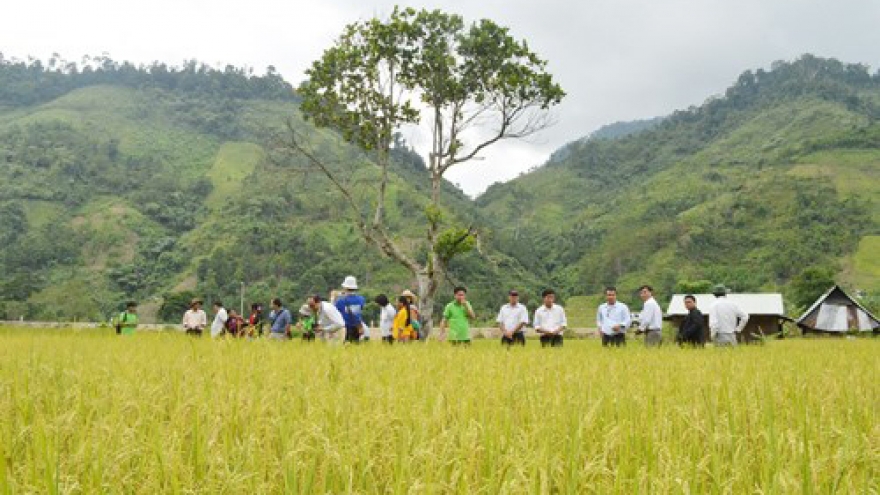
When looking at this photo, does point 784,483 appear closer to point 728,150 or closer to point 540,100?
point 540,100

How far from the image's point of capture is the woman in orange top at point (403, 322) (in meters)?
12.2

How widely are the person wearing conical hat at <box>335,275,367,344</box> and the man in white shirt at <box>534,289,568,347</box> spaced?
3.20 m

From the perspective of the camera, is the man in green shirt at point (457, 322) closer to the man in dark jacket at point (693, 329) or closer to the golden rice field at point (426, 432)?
the man in dark jacket at point (693, 329)

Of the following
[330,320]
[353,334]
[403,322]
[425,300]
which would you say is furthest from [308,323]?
[425,300]

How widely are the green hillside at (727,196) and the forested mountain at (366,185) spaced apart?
34cm

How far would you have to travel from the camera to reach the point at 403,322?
40.4ft

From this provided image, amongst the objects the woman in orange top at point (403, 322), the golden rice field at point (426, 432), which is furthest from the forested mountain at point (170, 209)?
the golden rice field at point (426, 432)

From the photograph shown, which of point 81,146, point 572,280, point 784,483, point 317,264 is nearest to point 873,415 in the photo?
point 784,483

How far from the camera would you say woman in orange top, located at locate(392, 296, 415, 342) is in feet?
40.1

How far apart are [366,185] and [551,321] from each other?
83.6 metres

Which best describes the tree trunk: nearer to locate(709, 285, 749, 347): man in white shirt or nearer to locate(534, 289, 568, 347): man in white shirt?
locate(534, 289, 568, 347): man in white shirt

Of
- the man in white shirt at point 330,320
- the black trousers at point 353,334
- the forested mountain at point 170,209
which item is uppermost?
the forested mountain at point 170,209

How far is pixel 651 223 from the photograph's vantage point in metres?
101

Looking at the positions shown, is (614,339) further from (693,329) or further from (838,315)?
(838,315)
